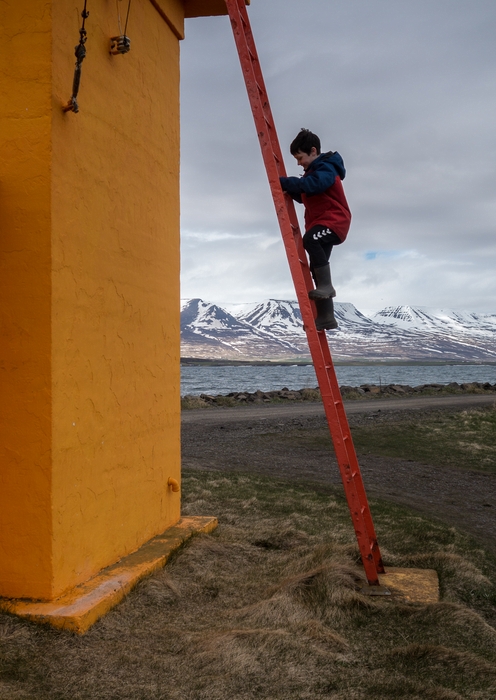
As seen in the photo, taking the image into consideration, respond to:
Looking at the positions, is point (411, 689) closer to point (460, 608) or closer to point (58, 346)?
point (460, 608)

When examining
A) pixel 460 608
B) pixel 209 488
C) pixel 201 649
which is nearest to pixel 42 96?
pixel 201 649

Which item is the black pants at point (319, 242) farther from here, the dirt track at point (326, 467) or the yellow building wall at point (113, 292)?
the dirt track at point (326, 467)

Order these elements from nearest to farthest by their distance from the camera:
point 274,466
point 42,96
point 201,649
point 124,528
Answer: point 201,649, point 42,96, point 124,528, point 274,466

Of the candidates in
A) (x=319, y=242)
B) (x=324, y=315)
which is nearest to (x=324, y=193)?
(x=319, y=242)

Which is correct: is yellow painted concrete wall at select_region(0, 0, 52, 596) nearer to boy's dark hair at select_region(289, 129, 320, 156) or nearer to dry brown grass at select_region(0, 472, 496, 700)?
dry brown grass at select_region(0, 472, 496, 700)

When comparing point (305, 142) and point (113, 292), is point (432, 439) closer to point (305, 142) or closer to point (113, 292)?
point (305, 142)

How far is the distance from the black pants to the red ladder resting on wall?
8 centimetres

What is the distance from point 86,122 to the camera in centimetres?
471

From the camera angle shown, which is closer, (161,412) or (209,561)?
(209,561)

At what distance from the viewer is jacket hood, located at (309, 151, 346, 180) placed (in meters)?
5.05

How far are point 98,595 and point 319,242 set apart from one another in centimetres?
299

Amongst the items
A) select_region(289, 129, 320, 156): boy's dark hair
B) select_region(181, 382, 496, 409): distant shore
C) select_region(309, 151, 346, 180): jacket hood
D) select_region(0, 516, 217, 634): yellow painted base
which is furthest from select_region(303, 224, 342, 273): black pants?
select_region(181, 382, 496, 409): distant shore

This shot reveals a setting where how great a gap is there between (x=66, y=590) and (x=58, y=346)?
64.2 inches

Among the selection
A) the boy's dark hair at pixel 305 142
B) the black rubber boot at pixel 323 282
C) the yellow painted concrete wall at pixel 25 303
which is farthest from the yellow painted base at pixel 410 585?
the boy's dark hair at pixel 305 142
